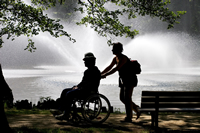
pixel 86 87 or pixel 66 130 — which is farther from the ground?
pixel 86 87

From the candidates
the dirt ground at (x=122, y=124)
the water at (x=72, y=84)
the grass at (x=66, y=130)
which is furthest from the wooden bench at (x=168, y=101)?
the water at (x=72, y=84)

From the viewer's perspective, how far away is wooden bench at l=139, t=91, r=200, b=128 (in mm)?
4508

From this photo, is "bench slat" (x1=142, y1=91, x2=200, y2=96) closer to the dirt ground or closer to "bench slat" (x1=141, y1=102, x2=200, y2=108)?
"bench slat" (x1=141, y1=102, x2=200, y2=108)

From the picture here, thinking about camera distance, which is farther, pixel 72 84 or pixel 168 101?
pixel 72 84

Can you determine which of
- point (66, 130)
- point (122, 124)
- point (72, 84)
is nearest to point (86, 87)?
point (66, 130)

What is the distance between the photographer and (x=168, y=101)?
4.61 meters

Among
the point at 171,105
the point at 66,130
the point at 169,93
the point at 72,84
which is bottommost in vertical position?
the point at 66,130

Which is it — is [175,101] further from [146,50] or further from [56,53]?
[56,53]

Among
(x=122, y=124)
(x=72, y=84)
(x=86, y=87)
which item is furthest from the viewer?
(x=72, y=84)

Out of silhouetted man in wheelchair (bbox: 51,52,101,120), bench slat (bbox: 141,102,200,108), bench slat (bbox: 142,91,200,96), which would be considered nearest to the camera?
bench slat (bbox: 142,91,200,96)

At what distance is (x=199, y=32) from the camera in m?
58.3

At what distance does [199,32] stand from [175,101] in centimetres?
5834

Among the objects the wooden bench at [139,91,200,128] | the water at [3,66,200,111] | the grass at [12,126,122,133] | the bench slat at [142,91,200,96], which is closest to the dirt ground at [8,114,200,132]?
the grass at [12,126,122,133]

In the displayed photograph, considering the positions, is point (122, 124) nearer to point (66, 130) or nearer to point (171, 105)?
point (171, 105)
